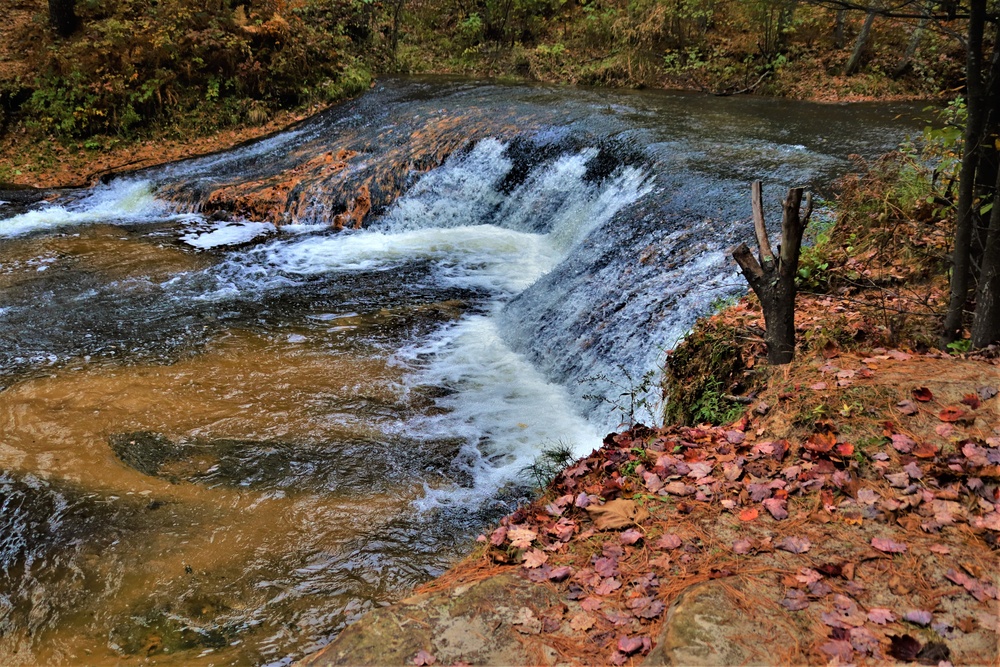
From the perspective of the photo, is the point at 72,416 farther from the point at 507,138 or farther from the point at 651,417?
the point at 507,138

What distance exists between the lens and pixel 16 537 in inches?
158

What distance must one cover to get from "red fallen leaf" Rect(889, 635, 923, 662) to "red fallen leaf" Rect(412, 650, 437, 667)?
5.56ft

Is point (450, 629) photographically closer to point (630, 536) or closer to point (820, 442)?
point (630, 536)

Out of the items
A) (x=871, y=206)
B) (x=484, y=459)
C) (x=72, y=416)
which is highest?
(x=871, y=206)

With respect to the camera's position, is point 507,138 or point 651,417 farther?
point 507,138

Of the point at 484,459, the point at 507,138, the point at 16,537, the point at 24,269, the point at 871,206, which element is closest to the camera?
the point at 16,537

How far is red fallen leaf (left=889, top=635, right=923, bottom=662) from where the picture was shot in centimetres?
218

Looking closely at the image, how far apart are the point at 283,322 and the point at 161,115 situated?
9.59 meters

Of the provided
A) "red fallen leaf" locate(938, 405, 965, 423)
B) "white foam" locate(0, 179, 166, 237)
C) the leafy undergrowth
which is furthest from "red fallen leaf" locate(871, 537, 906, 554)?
"white foam" locate(0, 179, 166, 237)

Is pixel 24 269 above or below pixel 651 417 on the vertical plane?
above

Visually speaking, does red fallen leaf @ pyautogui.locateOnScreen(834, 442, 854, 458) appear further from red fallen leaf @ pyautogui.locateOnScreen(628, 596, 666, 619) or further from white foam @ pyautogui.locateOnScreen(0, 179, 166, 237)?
white foam @ pyautogui.locateOnScreen(0, 179, 166, 237)

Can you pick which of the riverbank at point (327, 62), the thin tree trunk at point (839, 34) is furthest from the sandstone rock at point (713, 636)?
the thin tree trunk at point (839, 34)

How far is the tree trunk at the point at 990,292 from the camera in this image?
3422 mm

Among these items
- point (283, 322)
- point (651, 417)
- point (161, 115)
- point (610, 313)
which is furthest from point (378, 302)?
point (161, 115)
